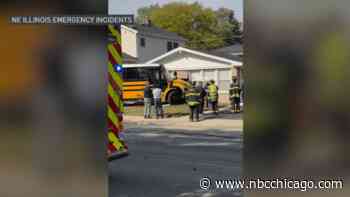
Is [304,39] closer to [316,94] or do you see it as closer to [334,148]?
[316,94]

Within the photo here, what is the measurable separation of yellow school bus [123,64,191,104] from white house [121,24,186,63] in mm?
9979

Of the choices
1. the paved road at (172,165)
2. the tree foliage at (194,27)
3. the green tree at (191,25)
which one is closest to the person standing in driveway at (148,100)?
the paved road at (172,165)

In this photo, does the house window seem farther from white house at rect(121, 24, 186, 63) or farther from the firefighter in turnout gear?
the firefighter in turnout gear

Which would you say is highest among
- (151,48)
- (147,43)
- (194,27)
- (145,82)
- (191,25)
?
(191,25)

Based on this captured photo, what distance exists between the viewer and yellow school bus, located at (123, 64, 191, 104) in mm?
27625

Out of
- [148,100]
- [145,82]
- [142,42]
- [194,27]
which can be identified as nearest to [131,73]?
[145,82]

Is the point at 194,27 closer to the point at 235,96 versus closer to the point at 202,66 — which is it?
the point at 202,66

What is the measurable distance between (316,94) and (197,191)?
3.47 meters

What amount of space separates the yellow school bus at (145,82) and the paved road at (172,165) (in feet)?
46.5

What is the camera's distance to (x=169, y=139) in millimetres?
12969

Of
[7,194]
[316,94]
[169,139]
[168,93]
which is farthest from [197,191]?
[168,93]

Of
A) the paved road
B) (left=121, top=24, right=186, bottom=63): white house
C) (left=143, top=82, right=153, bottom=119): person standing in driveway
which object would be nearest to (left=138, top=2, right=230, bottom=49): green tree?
(left=121, top=24, right=186, bottom=63): white house

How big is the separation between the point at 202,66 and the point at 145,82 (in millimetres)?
6853

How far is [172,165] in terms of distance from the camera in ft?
27.5
